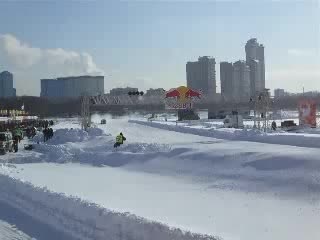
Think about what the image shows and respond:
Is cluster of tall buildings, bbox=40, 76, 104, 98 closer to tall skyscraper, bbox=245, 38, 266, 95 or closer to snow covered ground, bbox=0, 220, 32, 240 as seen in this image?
tall skyscraper, bbox=245, 38, 266, 95

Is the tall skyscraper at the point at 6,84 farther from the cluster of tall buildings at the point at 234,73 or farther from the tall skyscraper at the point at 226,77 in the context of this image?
the tall skyscraper at the point at 226,77

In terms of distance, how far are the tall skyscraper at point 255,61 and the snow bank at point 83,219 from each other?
545 ft

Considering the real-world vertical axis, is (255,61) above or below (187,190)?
above

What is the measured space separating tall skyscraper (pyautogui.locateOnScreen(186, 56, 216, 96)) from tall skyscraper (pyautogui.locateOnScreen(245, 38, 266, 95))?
1255 centimetres

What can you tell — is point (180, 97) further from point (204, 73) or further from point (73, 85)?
point (73, 85)

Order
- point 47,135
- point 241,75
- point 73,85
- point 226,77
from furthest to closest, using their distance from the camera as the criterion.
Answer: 1. point 226,77
2. point 73,85
3. point 241,75
4. point 47,135

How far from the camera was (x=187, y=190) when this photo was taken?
57.6 ft

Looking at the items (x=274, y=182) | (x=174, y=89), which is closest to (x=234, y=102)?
(x=174, y=89)

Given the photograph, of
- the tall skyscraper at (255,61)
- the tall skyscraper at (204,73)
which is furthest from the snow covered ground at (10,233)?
the tall skyscraper at (204,73)

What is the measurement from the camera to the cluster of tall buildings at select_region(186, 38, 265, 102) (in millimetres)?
180000

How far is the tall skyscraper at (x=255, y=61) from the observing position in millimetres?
177500

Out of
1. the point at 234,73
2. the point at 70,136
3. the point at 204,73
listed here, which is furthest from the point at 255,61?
the point at 70,136

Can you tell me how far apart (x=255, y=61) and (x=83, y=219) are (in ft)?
559

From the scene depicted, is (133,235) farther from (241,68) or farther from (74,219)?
(241,68)
